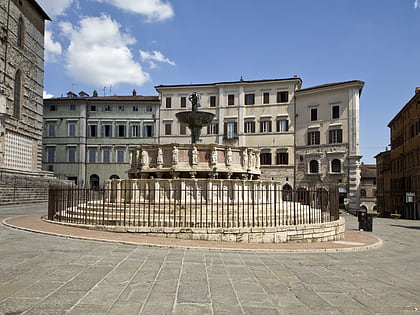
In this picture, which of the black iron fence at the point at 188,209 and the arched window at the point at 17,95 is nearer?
the black iron fence at the point at 188,209

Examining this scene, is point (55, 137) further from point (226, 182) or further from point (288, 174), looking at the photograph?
point (226, 182)

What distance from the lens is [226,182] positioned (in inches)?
531

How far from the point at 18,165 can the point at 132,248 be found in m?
29.6

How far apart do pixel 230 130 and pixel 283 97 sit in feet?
24.0

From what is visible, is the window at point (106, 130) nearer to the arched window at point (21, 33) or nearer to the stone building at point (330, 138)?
the arched window at point (21, 33)

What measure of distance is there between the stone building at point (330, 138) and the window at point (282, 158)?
4.45 ft

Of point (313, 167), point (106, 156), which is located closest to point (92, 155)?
point (106, 156)

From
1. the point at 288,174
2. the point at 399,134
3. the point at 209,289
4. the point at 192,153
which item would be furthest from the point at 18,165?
the point at 399,134

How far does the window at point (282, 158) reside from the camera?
4116 centimetres

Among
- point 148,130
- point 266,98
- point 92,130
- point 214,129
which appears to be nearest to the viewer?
point 266,98

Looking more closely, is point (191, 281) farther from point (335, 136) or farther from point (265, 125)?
point (265, 125)

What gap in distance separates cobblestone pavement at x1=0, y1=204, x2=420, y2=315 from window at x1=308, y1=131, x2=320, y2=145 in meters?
31.9

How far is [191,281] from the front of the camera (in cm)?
581

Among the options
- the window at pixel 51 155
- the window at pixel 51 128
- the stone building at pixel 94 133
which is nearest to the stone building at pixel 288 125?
the stone building at pixel 94 133
